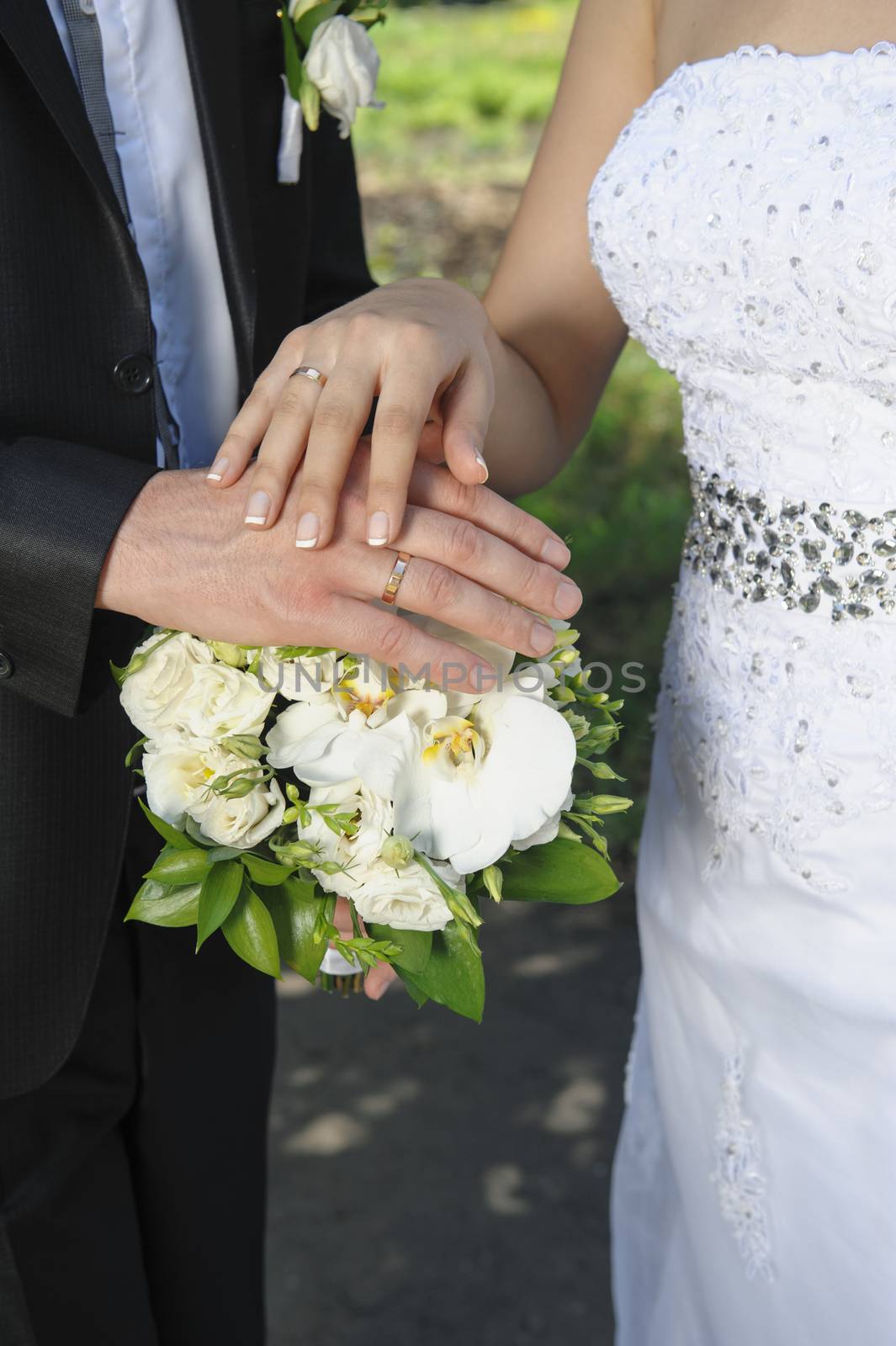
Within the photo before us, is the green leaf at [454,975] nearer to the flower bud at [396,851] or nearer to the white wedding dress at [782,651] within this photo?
the flower bud at [396,851]

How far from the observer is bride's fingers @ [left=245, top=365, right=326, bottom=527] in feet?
4.38

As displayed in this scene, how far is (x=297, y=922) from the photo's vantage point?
54.7 inches

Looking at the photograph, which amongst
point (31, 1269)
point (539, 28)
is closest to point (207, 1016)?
point (31, 1269)

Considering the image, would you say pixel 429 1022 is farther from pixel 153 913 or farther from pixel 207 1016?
pixel 153 913

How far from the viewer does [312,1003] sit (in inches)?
160

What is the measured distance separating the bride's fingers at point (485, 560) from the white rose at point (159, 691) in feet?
0.90

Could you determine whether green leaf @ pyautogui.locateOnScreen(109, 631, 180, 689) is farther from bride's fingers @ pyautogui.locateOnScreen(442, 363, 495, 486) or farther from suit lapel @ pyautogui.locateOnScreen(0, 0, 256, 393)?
suit lapel @ pyautogui.locateOnScreen(0, 0, 256, 393)

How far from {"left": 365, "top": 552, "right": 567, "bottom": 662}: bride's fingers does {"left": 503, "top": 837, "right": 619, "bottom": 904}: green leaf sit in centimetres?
21

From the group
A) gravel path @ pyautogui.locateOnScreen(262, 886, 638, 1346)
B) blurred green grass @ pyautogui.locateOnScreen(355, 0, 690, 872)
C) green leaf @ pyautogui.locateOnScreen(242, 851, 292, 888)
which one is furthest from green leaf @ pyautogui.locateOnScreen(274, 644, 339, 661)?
gravel path @ pyautogui.locateOnScreen(262, 886, 638, 1346)

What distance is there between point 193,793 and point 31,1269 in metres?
0.95

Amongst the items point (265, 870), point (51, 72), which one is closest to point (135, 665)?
point (265, 870)

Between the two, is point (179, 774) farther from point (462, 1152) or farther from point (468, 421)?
point (462, 1152)

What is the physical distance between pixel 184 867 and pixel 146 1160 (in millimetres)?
948

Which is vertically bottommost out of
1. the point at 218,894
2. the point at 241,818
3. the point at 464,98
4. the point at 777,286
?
the point at 218,894
